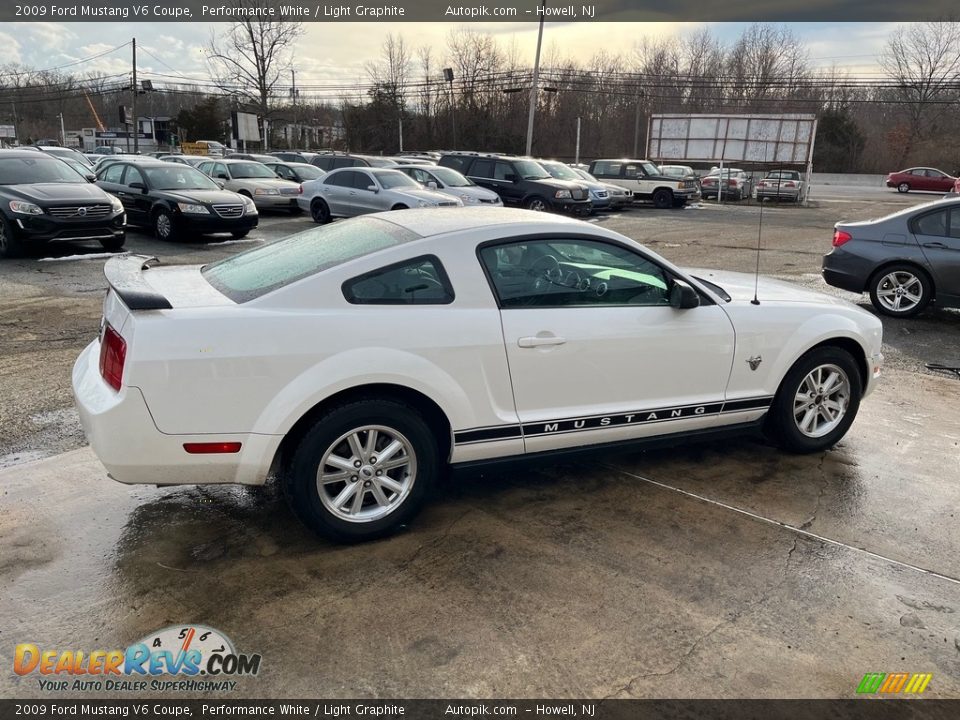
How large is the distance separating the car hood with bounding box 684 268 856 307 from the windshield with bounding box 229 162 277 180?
715 inches

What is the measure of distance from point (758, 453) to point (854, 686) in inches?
88.1

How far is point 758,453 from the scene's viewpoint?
476 cm

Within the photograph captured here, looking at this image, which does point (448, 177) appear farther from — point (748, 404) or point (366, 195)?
point (748, 404)

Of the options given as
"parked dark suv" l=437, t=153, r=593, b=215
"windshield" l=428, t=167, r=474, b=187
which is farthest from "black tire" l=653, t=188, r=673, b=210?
"windshield" l=428, t=167, r=474, b=187

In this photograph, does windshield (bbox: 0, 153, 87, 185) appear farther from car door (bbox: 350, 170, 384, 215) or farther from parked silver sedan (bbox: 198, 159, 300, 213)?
parked silver sedan (bbox: 198, 159, 300, 213)

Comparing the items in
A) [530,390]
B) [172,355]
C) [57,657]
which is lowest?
[57,657]

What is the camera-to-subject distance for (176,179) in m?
14.9

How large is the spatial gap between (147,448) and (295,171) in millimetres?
20983

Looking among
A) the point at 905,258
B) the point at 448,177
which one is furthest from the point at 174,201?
the point at 905,258

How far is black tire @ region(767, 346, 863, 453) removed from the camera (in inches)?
177

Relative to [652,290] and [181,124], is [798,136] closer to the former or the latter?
[652,290]

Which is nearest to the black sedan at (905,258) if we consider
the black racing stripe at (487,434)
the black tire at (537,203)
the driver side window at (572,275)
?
the driver side window at (572,275)

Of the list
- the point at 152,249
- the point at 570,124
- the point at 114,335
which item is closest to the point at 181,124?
the point at 570,124

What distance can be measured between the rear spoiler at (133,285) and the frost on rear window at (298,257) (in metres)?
0.34
